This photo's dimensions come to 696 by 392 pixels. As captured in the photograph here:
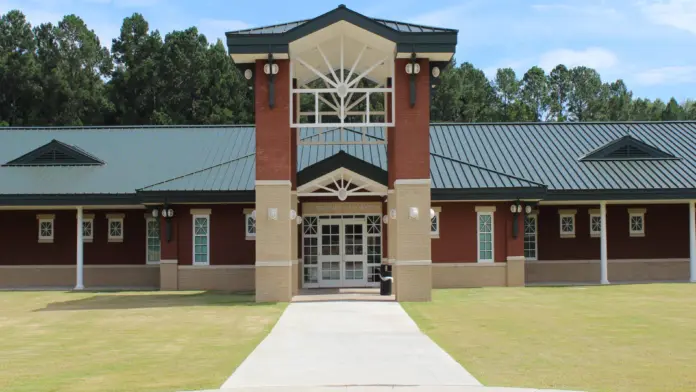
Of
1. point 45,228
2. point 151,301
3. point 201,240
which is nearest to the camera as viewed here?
point 151,301

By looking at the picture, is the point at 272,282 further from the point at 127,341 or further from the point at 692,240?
the point at 692,240

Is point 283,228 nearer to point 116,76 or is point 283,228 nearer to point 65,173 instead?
point 65,173

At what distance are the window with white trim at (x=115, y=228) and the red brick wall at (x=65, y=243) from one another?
154 mm

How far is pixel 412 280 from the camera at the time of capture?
22094mm

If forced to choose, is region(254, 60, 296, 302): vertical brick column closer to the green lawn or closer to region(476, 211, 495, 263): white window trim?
the green lawn

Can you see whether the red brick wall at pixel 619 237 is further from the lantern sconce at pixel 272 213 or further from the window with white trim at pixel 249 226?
the lantern sconce at pixel 272 213

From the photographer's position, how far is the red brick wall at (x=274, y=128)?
22.2 meters

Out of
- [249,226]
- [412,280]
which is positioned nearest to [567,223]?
[412,280]

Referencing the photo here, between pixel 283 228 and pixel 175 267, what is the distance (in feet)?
25.2

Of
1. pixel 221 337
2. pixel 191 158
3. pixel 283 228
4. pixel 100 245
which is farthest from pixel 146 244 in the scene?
pixel 221 337

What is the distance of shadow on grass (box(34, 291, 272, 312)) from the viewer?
72.2 ft

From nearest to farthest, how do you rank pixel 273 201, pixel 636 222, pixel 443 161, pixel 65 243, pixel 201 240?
pixel 273 201
pixel 201 240
pixel 443 161
pixel 636 222
pixel 65 243

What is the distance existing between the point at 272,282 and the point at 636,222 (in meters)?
15.6

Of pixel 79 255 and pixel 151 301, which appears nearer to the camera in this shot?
pixel 151 301
